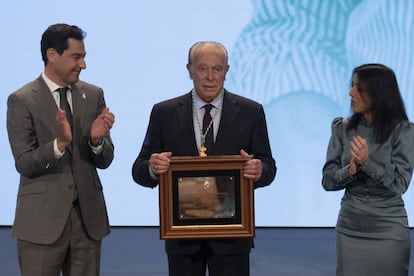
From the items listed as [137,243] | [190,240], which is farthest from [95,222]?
[137,243]

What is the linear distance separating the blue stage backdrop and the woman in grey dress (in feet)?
9.84

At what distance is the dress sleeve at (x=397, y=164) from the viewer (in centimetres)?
310

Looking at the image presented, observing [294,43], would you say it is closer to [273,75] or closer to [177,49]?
[273,75]

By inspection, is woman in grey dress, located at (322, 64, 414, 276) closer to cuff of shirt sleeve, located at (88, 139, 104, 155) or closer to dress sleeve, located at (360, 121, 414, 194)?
dress sleeve, located at (360, 121, 414, 194)

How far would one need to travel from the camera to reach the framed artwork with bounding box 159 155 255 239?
2.74m

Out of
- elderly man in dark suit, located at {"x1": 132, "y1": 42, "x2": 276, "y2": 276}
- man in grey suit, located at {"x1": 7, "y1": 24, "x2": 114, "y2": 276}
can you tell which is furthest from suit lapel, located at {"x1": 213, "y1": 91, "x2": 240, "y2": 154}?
man in grey suit, located at {"x1": 7, "y1": 24, "x2": 114, "y2": 276}

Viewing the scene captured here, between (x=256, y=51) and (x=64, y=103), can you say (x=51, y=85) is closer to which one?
(x=64, y=103)

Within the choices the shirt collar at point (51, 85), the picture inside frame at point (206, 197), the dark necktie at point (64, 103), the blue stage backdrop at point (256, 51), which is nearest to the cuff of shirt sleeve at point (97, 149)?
the dark necktie at point (64, 103)

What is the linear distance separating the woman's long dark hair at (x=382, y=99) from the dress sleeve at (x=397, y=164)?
0.05 m

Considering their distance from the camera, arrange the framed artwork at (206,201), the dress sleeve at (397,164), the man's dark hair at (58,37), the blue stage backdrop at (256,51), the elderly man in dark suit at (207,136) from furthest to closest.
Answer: the blue stage backdrop at (256,51), the dress sleeve at (397,164), the man's dark hair at (58,37), the elderly man in dark suit at (207,136), the framed artwork at (206,201)

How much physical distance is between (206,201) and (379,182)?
0.85m

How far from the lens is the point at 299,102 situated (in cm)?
625

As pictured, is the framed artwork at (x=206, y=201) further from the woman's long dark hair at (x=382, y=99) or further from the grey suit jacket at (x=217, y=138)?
the woman's long dark hair at (x=382, y=99)

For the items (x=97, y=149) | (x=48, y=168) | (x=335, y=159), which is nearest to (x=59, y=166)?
(x=48, y=168)
